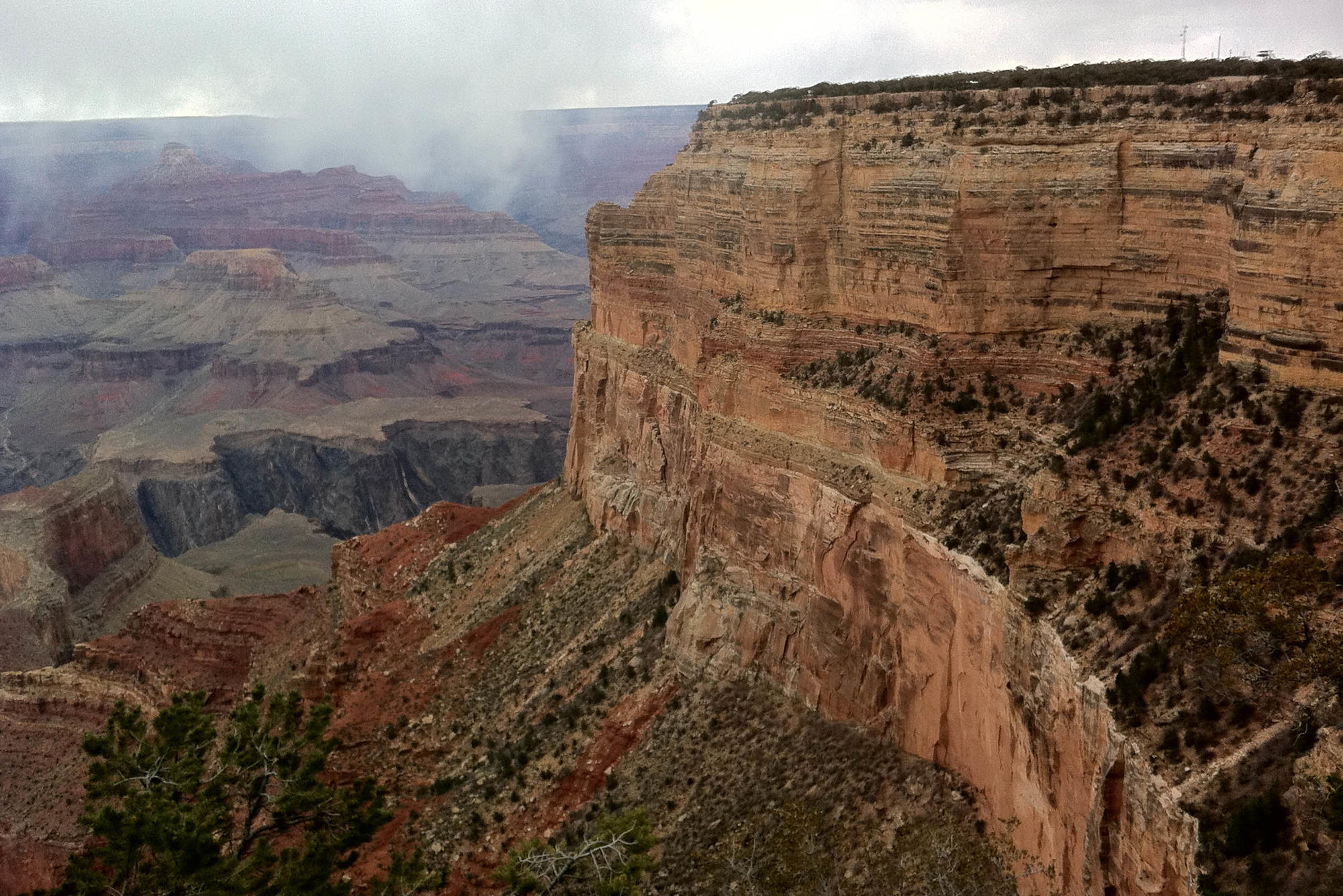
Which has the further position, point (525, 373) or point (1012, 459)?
point (525, 373)

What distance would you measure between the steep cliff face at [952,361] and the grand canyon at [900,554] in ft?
0.30

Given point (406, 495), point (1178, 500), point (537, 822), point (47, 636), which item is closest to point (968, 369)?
point (1178, 500)

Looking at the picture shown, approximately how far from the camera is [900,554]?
28.6 meters

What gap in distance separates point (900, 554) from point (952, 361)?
4589mm

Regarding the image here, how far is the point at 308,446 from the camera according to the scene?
11762cm

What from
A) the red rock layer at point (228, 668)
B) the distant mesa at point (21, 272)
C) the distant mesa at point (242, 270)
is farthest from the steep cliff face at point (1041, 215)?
the distant mesa at point (21, 272)

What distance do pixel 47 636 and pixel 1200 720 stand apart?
186ft

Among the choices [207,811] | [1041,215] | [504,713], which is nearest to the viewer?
[207,811]

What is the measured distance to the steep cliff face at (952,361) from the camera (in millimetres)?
21688

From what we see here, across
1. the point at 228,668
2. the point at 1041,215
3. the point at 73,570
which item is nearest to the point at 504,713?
the point at 228,668

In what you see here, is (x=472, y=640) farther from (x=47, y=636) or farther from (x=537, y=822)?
(x=47, y=636)

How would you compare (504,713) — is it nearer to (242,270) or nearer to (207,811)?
(207,811)

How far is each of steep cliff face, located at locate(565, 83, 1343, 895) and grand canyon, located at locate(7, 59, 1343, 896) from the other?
92mm

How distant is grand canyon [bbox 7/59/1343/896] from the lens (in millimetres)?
19266
